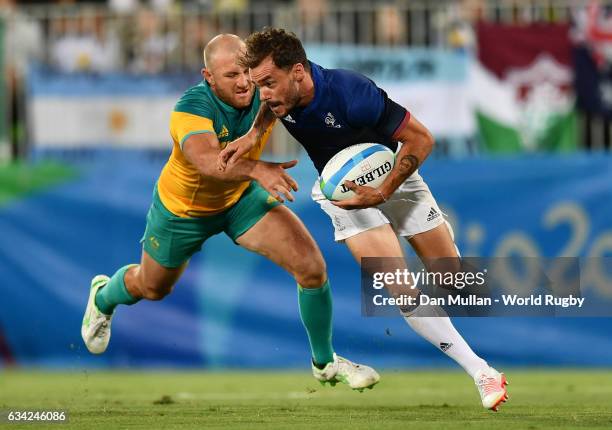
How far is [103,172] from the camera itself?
49.4 feet

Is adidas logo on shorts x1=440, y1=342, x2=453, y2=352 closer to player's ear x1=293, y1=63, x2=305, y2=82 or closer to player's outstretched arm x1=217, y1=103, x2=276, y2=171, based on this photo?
player's outstretched arm x1=217, y1=103, x2=276, y2=171

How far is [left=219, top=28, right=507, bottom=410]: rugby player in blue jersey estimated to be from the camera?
8.95 metres

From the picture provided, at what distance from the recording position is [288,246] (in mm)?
9797

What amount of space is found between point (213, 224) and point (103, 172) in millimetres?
5096

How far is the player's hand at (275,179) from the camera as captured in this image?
28.0ft

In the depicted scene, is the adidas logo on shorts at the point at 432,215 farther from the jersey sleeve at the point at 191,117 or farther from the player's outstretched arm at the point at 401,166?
the jersey sleeve at the point at 191,117

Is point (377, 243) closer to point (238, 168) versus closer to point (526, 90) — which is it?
point (238, 168)

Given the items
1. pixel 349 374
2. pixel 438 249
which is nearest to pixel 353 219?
pixel 438 249

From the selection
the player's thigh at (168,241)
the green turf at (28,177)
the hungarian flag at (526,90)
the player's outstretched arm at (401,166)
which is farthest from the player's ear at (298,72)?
the green turf at (28,177)

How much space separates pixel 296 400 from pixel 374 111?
10.3 ft

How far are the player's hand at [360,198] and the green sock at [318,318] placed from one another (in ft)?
3.84

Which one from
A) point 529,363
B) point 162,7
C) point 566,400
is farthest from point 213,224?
point 162,7

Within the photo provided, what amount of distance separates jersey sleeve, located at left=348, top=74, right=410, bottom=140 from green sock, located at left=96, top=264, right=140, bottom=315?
8.73 ft

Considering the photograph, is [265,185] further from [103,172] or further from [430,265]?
[103,172]
